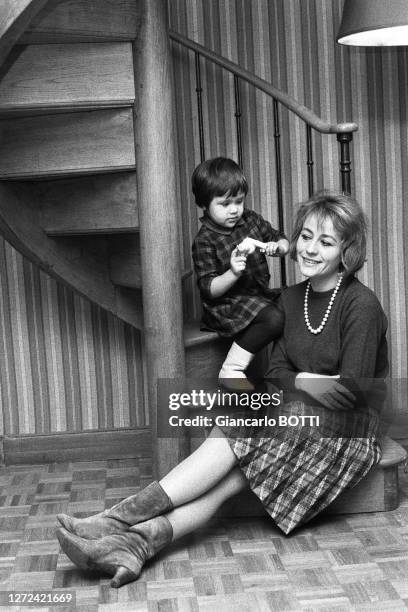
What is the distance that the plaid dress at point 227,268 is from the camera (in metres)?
3.24

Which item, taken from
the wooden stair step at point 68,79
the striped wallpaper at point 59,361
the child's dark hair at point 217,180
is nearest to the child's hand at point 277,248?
the child's dark hair at point 217,180

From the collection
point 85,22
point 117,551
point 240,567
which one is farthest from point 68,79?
point 240,567

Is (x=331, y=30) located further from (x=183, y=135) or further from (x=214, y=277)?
(x=214, y=277)

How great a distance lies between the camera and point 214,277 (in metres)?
3.24

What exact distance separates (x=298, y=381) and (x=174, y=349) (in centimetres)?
52

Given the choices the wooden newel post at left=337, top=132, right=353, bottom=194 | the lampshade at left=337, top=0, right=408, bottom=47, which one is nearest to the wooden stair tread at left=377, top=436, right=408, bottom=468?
the wooden newel post at left=337, top=132, right=353, bottom=194

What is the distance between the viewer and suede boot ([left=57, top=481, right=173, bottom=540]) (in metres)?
2.56

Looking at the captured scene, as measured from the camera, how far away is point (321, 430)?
2.85m

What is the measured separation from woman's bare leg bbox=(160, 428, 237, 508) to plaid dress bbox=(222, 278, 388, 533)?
0.11 ft

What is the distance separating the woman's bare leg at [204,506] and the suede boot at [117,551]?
9cm

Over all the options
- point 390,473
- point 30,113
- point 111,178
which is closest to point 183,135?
point 111,178

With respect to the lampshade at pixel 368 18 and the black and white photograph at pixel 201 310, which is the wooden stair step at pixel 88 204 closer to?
the black and white photograph at pixel 201 310

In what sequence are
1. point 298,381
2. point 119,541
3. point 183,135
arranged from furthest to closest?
point 183,135 < point 298,381 < point 119,541

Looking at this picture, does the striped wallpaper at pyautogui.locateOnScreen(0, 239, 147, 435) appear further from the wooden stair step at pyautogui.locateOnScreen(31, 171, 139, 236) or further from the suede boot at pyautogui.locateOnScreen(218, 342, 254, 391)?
the suede boot at pyautogui.locateOnScreen(218, 342, 254, 391)
